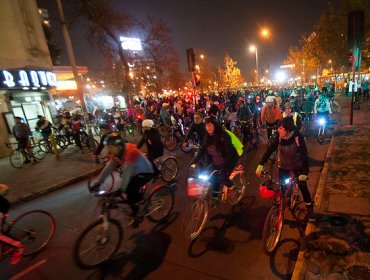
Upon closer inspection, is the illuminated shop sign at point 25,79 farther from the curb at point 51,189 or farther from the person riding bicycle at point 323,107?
the person riding bicycle at point 323,107

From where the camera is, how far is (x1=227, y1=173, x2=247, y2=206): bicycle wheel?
562 cm

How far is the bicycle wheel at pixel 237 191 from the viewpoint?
5.62m

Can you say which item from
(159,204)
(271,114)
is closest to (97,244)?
(159,204)

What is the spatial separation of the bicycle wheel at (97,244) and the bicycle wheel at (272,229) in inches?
92.2

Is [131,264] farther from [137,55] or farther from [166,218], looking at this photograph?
[137,55]

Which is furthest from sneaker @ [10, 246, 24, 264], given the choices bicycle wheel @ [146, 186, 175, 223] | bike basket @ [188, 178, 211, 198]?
bike basket @ [188, 178, 211, 198]

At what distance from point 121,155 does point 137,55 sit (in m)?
21.1

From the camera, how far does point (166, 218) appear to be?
17.7ft

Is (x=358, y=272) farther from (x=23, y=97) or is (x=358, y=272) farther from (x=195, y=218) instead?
(x=23, y=97)

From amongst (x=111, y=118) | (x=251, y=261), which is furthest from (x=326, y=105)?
(x=111, y=118)

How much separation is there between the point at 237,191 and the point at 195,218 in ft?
5.30

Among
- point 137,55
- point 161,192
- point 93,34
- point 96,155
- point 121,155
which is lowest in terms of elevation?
point 161,192

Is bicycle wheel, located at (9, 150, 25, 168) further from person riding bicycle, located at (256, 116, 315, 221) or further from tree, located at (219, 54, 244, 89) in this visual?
tree, located at (219, 54, 244, 89)

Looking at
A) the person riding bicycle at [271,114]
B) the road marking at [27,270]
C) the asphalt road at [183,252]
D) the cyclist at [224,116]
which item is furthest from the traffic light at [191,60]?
the road marking at [27,270]
